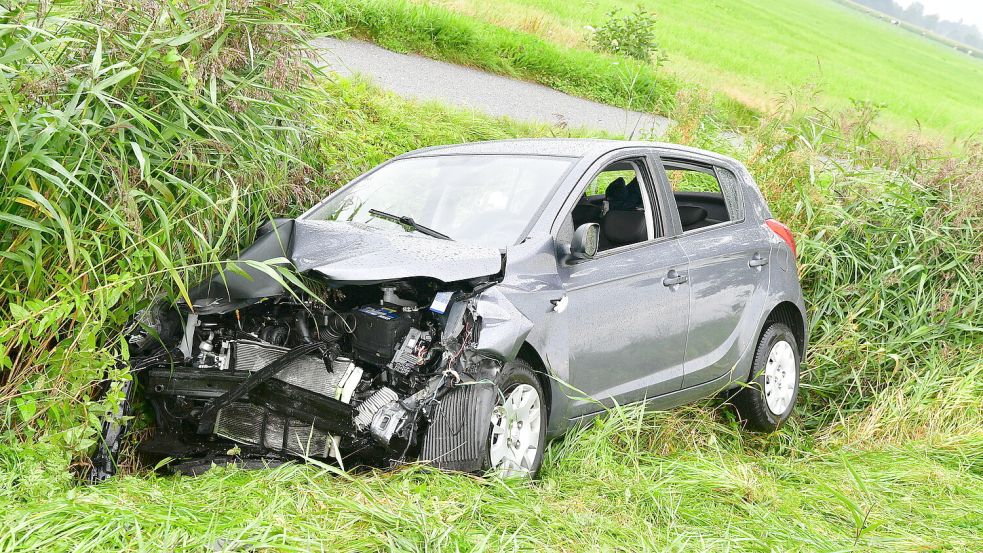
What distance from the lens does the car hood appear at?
13.1 ft

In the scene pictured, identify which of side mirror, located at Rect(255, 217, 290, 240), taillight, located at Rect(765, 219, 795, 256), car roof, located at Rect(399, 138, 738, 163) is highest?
car roof, located at Rect(399, 138, 738, 163)

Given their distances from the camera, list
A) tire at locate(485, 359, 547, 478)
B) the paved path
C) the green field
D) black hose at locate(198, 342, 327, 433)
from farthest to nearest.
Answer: the green field
the paved path
tire at locate(485, 359, 547, 478)
black hose at locate(198, 342, 327, 433)

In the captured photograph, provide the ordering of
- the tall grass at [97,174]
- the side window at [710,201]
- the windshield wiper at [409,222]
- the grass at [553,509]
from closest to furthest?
the grass at [553,509] → the tall grass at [97,174] → the windshield wiper at [409,222] → the side window at [710,201]

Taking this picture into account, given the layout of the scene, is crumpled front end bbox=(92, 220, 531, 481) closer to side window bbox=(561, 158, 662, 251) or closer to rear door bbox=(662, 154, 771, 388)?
side window bbox=(561, 158, 662, 251)

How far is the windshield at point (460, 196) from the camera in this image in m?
4.62

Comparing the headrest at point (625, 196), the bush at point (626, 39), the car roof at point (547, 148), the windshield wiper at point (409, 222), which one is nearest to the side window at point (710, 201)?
the headrest at point (625, 196)

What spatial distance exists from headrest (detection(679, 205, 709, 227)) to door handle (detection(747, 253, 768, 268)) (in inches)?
15.2

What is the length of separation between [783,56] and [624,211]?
134 ft

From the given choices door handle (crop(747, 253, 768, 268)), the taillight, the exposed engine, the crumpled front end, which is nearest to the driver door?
the crumpled front end

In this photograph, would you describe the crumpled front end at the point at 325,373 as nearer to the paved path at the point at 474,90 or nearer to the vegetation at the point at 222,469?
the vegetation at the point at 222,469

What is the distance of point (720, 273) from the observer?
559 cm

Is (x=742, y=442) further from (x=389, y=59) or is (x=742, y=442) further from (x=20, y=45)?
(x=389, y=59)

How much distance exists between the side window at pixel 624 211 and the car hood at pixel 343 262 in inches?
37.4

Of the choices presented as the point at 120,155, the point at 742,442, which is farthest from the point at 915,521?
the point at 120,155
